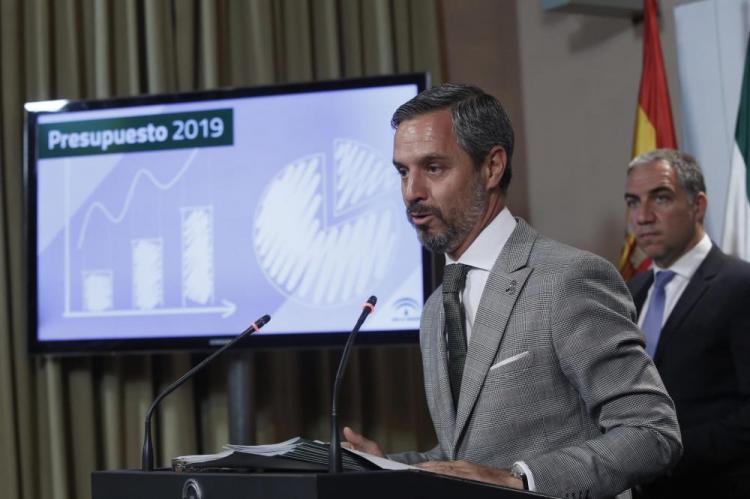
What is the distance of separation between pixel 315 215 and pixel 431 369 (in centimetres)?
146

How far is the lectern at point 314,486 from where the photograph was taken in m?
1.44

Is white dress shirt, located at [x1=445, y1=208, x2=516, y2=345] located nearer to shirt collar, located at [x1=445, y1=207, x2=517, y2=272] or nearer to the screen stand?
shirt collar, located at [x1=445, y1=207, x2=517, y2=272]

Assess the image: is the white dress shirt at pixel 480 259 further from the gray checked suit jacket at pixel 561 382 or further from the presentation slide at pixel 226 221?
the presentation slide at pixel 226 221

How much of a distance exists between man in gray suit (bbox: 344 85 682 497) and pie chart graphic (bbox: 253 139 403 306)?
1267 mm

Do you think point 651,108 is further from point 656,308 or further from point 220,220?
point 220,220

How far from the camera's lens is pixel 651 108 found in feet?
12.8

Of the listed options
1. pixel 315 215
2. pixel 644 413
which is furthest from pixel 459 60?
pixel 644 413

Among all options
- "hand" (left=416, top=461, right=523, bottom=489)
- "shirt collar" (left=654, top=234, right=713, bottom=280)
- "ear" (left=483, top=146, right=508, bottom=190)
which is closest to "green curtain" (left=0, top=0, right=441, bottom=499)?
"shirt collar" (left=654, top=234, right=713, bottom=280)

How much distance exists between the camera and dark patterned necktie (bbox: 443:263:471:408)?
6.95 ft

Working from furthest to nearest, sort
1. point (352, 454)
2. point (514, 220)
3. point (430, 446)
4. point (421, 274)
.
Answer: point (430, 446) < point (421, 274) < point (514, 220) < point (352, 454)

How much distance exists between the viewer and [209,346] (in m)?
3.57

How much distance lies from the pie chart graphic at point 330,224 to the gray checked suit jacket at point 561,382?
147 cm

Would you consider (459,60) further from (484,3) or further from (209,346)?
(209,346)

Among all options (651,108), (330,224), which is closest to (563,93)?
(651,108)
